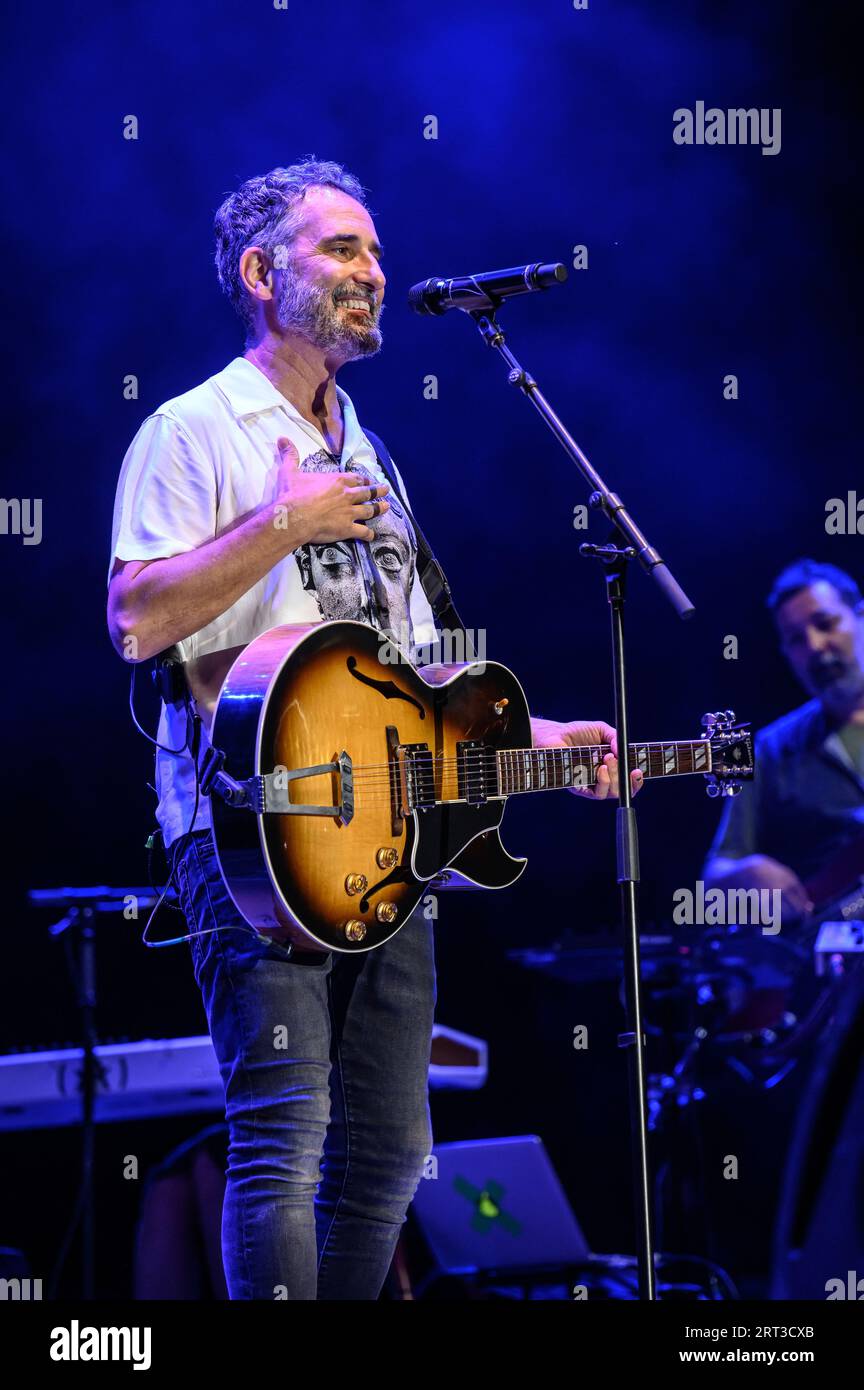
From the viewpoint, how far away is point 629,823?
2561 mm

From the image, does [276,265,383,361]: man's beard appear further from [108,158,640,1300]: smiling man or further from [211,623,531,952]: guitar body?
[211,623,531,952]: guitar body

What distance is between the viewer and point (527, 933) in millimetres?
5027

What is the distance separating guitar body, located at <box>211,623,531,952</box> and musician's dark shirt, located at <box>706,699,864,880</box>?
6.83 ft

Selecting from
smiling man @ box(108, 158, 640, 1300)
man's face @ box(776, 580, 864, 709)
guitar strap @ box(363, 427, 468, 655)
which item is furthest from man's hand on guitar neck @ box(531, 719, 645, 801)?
man's face @ box(776, 580, 864, 709)

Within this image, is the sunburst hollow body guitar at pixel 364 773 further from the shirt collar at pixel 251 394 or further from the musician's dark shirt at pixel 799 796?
the musician's dark shirt at pixel 799 796

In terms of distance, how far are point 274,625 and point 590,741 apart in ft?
2.47

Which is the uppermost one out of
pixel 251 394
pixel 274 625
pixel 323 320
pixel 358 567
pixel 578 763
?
pixel 323 320

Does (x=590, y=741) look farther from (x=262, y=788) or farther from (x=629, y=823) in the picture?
(x=262, y=788)

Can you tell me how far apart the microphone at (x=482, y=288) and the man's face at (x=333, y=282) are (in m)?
0.11

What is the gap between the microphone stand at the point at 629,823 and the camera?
2.41 metres

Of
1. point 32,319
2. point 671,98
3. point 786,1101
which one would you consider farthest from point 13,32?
point 786,1101

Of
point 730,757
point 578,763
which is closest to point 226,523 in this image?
point 578,763

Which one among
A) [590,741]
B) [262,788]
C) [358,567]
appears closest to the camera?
[262,788]

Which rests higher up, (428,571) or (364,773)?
(428,571)
